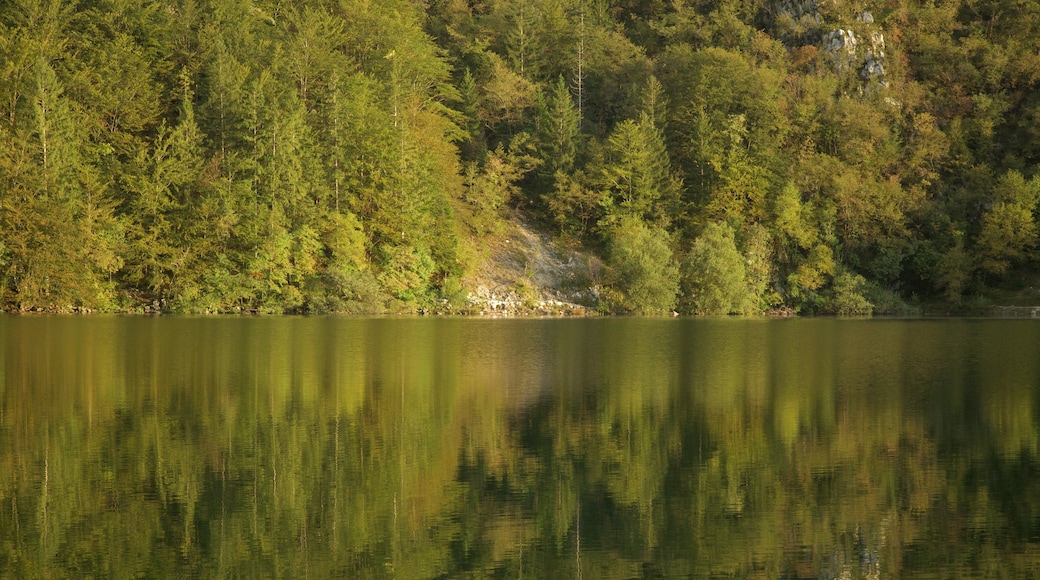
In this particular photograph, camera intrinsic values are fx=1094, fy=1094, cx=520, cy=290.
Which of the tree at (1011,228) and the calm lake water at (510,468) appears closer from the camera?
the calm lake water at (510,468)

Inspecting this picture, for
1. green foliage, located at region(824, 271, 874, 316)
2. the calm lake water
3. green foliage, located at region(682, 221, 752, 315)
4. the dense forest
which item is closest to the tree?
the dense forest

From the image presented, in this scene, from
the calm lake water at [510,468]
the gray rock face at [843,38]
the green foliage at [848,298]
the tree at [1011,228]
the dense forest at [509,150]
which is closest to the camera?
the calm lake water at [510,468]

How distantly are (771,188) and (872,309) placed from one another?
10.1m

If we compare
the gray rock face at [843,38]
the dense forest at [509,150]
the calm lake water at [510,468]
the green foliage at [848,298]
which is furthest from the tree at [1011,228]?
the calm lake water at [510,468]

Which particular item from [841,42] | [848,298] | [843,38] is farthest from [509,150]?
[843,38]

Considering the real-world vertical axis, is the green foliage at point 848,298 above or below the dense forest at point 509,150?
below

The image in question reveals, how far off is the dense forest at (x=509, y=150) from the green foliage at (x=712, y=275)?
155 mm

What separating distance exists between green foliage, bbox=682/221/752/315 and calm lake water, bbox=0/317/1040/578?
111ft

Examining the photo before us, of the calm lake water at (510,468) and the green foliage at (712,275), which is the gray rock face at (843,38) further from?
the calm lake water at (510,468)

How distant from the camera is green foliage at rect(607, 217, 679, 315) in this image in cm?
6244

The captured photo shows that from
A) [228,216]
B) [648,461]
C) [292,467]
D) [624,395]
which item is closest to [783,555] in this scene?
[648,461]

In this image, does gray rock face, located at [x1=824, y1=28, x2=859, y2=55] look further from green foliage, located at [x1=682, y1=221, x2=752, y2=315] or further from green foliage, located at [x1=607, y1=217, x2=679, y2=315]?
green foliage, located at [x1=607, y1=217, x2=679, y2=315]

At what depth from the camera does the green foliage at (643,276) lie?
62.4 meters

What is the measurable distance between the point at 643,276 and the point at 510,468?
158 feet
